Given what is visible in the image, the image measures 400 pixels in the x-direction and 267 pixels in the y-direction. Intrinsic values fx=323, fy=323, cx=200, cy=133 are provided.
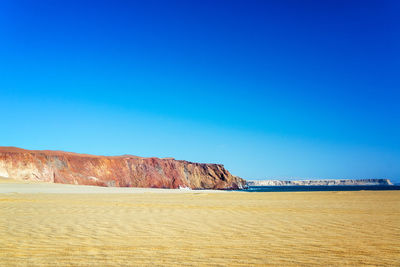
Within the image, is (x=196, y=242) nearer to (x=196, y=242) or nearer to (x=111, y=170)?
(x=196, y=242)

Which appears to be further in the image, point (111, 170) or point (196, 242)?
point (111, 170)

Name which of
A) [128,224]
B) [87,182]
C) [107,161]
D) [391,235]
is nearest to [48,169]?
[87,182]

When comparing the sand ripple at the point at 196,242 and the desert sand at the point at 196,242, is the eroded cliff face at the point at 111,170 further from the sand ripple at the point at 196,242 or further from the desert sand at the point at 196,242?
the sand ripple at the point at 196,242

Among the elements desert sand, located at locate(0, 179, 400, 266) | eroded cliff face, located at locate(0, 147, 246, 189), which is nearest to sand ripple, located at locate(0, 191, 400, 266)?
desert sand, located at locate(0, 179, 400, 266)

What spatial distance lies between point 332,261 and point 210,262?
6.69 ft

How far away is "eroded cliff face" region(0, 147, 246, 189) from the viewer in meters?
65.2

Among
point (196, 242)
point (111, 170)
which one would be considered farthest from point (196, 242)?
point (111, 170)

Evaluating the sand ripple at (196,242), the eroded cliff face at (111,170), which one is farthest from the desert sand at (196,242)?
Answer: the eroded cliff face at (111,170)

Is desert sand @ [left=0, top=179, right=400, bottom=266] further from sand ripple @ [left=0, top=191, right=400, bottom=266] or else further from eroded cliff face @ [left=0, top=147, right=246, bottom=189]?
eroded cliff face @ [left=0, top=147, right=246, bottom=189]

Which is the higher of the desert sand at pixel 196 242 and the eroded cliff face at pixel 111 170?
the eroded cliff face at pixel 111 170

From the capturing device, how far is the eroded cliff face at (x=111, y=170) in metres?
65.2

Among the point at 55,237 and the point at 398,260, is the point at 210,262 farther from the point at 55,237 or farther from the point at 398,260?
the point at 55,237

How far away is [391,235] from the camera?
785 cm

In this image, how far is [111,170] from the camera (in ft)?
292
